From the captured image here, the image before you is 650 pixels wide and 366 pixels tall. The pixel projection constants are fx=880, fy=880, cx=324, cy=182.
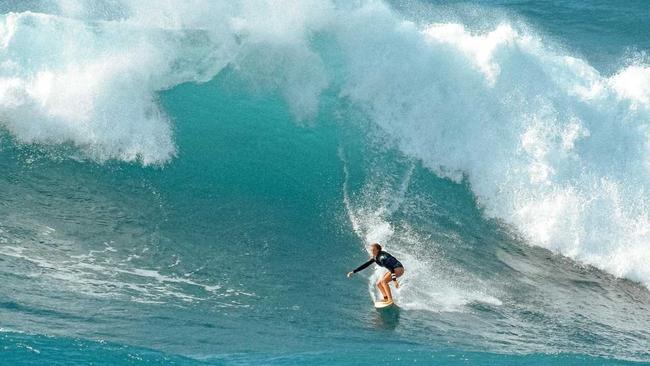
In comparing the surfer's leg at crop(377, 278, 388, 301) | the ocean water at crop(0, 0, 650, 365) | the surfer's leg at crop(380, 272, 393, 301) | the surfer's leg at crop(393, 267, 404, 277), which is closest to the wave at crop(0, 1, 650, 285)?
the ocean water at crop(0, 0, 650, 365)

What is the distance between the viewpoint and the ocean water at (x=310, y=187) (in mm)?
14117

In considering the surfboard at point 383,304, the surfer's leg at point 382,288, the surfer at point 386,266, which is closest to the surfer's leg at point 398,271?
the surfer at point 386,266

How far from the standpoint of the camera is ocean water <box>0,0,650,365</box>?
1412cm

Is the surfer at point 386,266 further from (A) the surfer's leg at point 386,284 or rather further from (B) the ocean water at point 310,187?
(B) the ocean water at point 310,187

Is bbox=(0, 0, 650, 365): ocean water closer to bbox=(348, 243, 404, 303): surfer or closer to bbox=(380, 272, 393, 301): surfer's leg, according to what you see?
bbox=(380, 272, 393, 301): surfer's leg

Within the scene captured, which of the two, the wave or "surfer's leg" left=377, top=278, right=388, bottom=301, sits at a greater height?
the wave

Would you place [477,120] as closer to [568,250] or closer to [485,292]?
[568,250]

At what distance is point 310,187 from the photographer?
63.3 ft

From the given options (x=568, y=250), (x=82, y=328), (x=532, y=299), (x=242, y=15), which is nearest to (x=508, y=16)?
(x=242, y=15)

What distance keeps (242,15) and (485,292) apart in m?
10.3

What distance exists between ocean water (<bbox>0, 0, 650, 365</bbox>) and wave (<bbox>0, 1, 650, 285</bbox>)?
55 mm

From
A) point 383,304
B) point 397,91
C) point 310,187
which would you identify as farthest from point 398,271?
point 397,91

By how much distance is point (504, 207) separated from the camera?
19.8 metres

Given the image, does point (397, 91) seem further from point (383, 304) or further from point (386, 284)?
point (383, 304)
